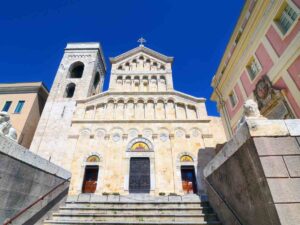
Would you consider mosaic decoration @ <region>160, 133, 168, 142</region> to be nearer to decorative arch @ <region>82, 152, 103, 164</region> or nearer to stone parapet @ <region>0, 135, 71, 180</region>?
decorative arch @ <region>82, 152, 103, 164</region>

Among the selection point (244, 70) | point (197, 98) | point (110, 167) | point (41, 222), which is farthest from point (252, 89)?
point (41, 222)

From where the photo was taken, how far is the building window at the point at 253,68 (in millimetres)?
12202

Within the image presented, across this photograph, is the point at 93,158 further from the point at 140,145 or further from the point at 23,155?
the point at 23,155

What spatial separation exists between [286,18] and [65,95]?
2081 centimetres

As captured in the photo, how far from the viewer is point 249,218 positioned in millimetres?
4586

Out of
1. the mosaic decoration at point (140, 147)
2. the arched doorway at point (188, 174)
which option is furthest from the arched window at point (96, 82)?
the arched doorway at point (188, 174)

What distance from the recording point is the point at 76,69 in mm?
25406

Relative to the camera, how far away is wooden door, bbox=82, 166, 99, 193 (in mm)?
13336

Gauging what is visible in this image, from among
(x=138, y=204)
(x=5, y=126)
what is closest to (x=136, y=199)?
(x=138, y=204)

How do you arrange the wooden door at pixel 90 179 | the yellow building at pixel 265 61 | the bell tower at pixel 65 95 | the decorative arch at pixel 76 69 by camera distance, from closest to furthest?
the yellow building at pixel 265 61 → the wooden door at pixel 90 179 → the bell tower at pixel 65 95 → the decorative arch at pixel 76 69

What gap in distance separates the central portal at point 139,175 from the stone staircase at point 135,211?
3.40 m

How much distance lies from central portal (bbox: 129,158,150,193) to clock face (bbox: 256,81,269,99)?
371 inches

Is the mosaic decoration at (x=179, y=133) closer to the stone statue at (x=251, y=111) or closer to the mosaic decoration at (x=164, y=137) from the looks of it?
the mosaic decoration at (x=164, y=137)

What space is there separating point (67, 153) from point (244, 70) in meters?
15.6
